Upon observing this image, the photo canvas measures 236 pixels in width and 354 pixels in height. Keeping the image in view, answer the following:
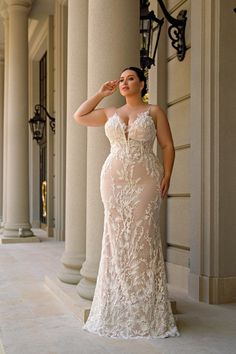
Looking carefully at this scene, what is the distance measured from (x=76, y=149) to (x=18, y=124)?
6874mm

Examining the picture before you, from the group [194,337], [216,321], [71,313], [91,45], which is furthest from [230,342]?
[91,45]

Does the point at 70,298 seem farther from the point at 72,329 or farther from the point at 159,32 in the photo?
the point at 159,32

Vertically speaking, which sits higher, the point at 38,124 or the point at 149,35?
the point at 149,35

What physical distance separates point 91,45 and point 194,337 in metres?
2.97

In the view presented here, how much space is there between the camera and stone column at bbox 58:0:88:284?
21.0 feet

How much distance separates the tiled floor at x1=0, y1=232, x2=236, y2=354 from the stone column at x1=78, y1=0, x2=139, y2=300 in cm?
56

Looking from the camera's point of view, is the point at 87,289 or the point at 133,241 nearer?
the point at 133,241

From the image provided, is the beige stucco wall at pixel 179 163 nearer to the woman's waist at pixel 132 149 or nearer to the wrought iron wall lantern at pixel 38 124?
the woman's waist at pixel 132 149

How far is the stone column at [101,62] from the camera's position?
525 cm

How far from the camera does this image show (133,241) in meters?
4.56

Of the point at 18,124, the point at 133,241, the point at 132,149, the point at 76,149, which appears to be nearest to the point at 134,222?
the point at 133,241

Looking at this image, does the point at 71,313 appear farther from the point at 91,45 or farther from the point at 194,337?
the point at 91,45

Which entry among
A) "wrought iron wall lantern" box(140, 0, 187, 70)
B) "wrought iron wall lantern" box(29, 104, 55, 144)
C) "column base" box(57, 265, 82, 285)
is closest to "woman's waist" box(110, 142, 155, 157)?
"column base" box(57, 265, 82, 285)

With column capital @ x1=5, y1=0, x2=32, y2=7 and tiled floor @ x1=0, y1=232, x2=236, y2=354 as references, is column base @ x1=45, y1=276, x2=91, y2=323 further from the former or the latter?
column capital @ x1=5, y1=0, x2=32, y2=7
